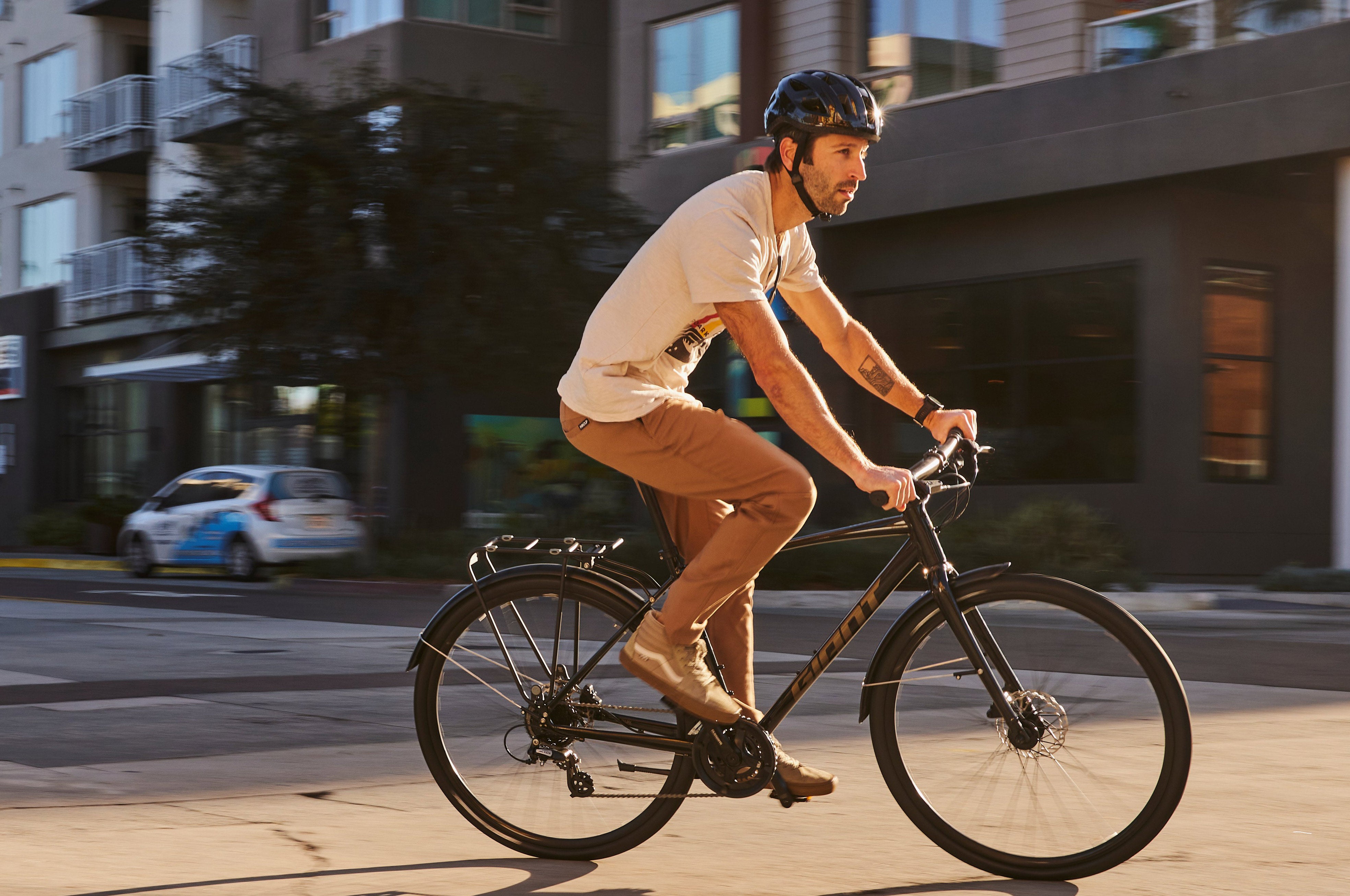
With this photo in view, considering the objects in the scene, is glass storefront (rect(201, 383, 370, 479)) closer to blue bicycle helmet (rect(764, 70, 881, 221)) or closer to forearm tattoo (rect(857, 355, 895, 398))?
forearm tattoo (rect(857, 355, 895, 398))

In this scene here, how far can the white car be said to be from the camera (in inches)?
836

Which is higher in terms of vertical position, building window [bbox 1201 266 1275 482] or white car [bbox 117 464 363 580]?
building window [bbox 1201 266 1275 482]

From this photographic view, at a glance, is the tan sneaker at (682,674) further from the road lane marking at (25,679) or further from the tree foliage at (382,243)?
the tree foliage at (382,243)

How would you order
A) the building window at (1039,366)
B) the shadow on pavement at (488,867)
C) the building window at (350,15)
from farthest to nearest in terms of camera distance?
the building window at (350,15)
the building window at (1039,366)
the shadow on pavement at (488,867)

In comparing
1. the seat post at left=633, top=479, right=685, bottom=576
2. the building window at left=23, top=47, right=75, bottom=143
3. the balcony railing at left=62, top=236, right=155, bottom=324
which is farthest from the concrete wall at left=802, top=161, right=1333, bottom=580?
the building window at left=23, top=47, right=75, bottom=143

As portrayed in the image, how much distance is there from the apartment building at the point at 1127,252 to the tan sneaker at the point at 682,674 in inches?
589

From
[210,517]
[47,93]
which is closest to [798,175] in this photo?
[210,517]

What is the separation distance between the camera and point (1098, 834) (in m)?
4.06

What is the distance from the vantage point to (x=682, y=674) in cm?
423

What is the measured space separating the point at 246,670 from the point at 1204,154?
12769 mm

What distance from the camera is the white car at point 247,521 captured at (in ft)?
→ 69.7

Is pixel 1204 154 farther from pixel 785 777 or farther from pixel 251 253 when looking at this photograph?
pixel 785 777

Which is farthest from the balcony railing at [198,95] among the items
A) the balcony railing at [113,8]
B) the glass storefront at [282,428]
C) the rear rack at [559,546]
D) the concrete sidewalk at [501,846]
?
the rear rack at [559,546]

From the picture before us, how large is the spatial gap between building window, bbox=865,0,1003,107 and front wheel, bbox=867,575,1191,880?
1747 cm
